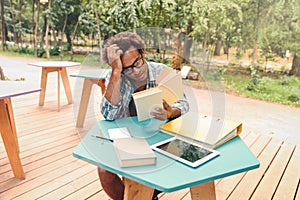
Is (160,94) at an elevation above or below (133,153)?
above

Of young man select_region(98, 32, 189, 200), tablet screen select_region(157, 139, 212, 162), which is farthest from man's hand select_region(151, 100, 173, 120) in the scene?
tablet screen select_region(157, 139, 212, 162)

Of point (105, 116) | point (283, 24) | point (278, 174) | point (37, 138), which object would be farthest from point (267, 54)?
point (105, 116)

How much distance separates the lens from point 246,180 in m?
1.84

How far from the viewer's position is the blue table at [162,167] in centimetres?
78

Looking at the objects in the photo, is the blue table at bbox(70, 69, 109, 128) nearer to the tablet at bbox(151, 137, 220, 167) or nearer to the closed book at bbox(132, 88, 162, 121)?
the closed book at bbox(132, 88, 162, 121)

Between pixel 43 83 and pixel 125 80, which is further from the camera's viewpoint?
pixel 43 83

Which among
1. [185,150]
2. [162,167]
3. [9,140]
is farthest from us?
[9,140]

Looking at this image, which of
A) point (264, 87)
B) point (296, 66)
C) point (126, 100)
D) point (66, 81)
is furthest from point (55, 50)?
point (126, 100)

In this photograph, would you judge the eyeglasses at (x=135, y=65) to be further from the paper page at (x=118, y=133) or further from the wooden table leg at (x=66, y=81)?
the wooden table leg at (x=66, y=81)

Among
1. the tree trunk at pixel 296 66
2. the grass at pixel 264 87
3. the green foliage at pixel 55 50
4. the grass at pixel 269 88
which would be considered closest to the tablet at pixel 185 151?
the grass at pixel 264 87

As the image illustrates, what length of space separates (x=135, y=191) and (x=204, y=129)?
357mm

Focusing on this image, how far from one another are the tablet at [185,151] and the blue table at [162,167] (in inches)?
0.7

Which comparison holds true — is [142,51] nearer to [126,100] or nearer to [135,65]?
[135,65]

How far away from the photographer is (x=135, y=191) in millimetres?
894
